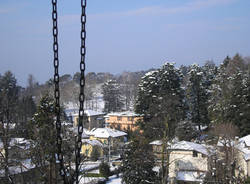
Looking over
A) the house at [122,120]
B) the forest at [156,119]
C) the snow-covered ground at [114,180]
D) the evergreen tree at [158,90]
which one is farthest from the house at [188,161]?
the house at [122,120]

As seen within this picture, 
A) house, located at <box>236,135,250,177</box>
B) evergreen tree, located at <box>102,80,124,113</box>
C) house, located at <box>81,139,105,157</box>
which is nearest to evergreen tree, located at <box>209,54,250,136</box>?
house, located at <box>236,135,250,177</box>

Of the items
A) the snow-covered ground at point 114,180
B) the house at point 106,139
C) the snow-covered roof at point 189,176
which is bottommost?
the snow-covered ground at point 114,180

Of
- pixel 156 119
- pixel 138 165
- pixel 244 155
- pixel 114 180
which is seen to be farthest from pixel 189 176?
pixel 114 180

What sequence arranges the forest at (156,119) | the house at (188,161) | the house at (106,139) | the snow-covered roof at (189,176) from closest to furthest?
the forest at (156,119) < the snow-covered roof at (189,176) < the house at (188,161) < the house at (106,139)

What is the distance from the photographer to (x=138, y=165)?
49.4 ft

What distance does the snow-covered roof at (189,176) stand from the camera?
16.0 meters

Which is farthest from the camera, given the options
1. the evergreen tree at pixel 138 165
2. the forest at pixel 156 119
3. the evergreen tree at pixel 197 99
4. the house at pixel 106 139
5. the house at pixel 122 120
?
the house at pixel 122 120

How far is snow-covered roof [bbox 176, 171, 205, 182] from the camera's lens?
15953 millimetres

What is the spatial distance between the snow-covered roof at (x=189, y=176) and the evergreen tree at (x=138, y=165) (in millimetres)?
2055

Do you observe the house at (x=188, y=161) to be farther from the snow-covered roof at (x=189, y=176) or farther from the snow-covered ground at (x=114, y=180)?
the snow-covered ground at (x=114, y=180)

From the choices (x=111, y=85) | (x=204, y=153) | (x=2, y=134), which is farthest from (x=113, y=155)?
(x=111, y=85)

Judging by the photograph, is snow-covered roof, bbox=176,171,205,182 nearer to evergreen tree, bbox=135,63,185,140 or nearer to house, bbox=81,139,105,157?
evergreen tree, bbox=135,63,185,140

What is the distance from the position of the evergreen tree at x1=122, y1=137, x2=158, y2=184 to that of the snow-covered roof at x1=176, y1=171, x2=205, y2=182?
6.74 ft

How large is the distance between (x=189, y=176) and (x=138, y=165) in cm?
342
